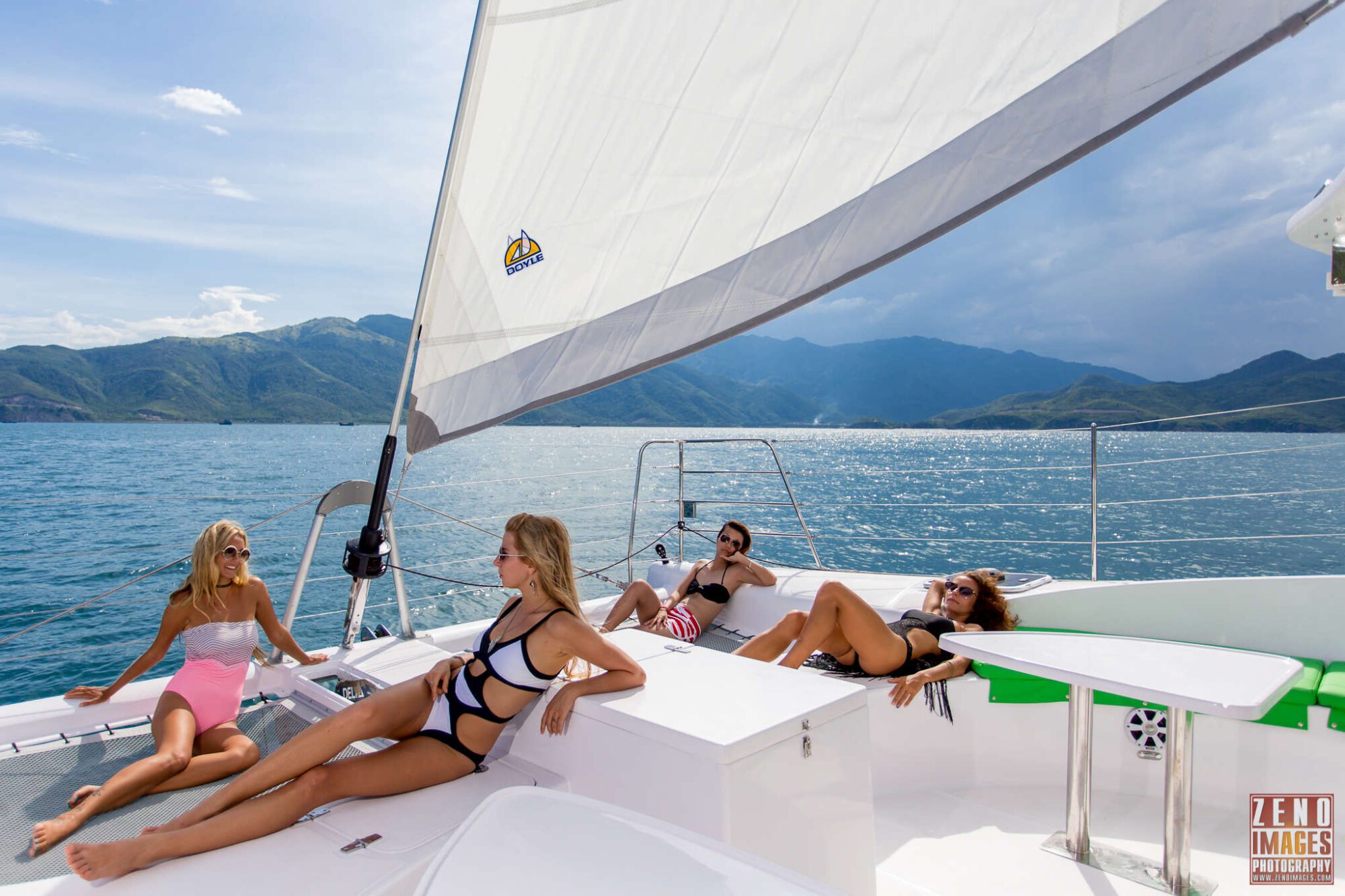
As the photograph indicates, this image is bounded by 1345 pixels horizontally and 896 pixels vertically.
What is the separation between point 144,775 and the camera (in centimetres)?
153

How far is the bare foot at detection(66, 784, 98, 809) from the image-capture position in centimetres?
145

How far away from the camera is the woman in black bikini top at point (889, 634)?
7.46 ft

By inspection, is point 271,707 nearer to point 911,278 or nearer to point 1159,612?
point 1159,612

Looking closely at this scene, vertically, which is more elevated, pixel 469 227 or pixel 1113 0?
pixel 1113 0

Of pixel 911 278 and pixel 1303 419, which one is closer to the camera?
pixel 1303 419

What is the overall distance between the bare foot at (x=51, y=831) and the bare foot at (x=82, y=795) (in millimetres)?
74

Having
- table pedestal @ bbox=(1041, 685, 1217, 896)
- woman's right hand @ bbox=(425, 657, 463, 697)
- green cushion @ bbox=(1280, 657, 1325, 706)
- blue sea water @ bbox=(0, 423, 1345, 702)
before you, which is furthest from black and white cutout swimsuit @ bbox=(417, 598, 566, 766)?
green cushion @ bbox=(1280, 657, 1325, 706)

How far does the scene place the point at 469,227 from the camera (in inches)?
65.9

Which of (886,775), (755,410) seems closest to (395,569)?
(886,775)

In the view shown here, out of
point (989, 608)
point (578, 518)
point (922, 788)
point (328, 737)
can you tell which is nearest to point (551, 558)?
point (328, 737)

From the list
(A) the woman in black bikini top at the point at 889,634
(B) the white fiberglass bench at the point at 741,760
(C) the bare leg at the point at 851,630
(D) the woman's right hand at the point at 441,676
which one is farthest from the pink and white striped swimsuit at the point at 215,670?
(C) the bare leg at the point at 851,630

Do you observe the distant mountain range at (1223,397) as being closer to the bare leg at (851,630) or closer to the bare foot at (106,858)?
the bare leg at (851,630)

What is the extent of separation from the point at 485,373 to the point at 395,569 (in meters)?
1.09

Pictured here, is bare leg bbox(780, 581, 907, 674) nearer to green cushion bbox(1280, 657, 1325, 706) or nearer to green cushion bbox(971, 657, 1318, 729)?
green cushion bbox(971, 657, 1318, 729)
